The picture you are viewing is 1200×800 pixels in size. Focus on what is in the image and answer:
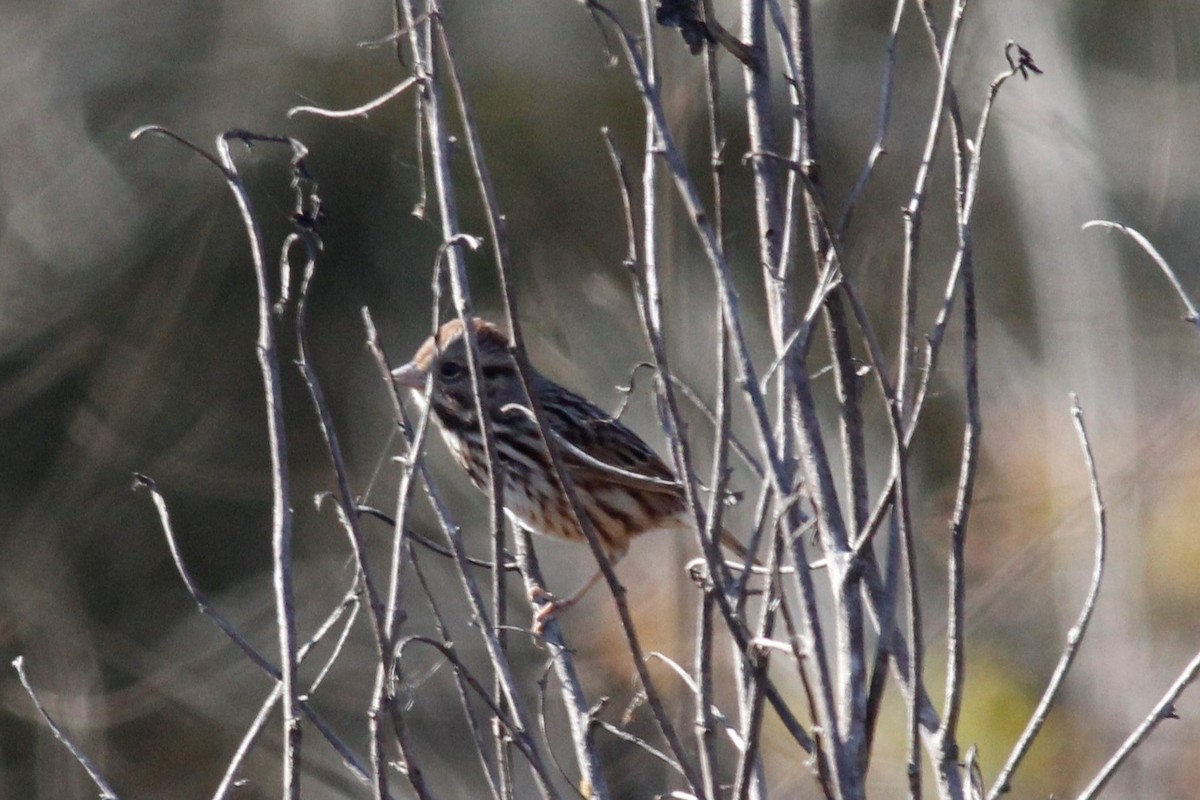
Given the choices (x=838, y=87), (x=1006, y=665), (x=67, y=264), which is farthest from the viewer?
(x=838, y=87)

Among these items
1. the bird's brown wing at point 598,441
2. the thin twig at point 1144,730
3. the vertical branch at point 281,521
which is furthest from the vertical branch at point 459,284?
the bird's brown wing at point 598,441

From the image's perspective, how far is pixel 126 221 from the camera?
25.2ft

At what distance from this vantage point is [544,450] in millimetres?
3811

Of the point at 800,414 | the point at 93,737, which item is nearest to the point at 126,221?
the point at 93,737

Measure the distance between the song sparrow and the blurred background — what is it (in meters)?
2.88

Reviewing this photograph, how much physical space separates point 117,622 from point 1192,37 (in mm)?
6444

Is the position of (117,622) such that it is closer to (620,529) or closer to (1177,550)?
(620,529)

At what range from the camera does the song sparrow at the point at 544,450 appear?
12.3ft

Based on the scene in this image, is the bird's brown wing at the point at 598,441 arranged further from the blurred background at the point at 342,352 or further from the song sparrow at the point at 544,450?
the blurred background at the point at 342,352

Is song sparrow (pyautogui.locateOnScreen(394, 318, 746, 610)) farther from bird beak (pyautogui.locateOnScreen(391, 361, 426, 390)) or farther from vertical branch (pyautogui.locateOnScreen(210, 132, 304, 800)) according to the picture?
vertical branch (pyautogui.locateOnScreen(210, 132, 304, 800))

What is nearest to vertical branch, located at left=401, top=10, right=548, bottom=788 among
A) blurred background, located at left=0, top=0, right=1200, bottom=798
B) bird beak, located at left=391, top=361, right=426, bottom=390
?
bird beak, located at left=391, top=361, right=426, bottom=390

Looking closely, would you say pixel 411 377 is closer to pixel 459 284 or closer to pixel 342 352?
pixel 459 284

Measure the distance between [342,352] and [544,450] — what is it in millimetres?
3895

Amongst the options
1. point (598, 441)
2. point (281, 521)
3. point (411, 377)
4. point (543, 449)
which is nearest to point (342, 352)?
point (598, 441)
